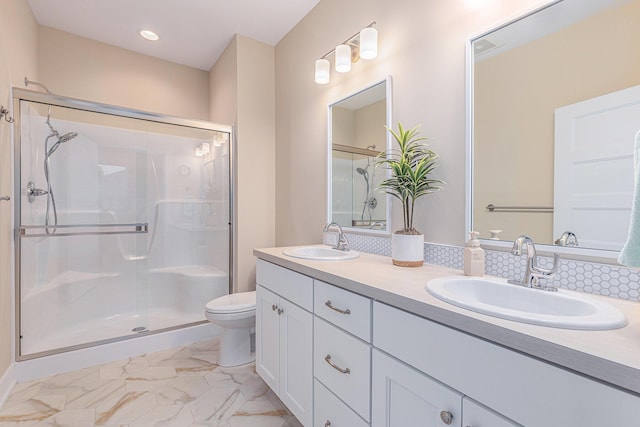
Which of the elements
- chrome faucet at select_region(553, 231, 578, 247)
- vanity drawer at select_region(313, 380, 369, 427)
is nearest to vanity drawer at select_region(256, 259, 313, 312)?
vanity drawer at select_region(313, 380, 369, 427)

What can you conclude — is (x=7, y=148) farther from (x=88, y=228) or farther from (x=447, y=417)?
(x=447, y=417)

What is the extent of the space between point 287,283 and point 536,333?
104 centimetres

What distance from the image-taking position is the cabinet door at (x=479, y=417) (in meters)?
0.63

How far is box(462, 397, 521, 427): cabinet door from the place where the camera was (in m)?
0.63

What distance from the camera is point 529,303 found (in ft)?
2.95

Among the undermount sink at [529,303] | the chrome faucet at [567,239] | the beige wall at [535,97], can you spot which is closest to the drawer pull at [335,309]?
the undermount sink at [529,303]

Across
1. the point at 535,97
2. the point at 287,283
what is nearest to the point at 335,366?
the point at 287,283

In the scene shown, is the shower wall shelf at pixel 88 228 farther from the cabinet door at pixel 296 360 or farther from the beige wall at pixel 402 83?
the cabinet door at pixel 296 360

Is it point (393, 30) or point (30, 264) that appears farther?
point (30, 264)

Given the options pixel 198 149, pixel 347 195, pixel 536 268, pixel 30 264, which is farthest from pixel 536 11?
pixel 30 264

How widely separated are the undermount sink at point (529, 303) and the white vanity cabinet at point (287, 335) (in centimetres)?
59

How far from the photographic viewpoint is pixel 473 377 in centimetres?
68

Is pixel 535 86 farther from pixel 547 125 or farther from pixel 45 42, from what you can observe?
pixel 45 42

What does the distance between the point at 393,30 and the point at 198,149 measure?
73.7 inches
